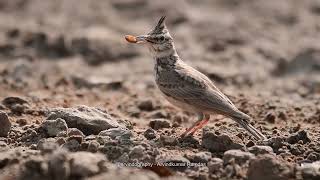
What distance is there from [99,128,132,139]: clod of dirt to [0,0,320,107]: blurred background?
389cm

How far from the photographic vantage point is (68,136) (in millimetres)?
9078

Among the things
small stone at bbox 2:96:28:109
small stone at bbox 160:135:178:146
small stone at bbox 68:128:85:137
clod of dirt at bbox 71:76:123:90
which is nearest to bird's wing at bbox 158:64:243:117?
small stone at bbox 160:135:178:146

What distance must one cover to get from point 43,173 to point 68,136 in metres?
1.57

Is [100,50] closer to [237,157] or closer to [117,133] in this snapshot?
[117,133]

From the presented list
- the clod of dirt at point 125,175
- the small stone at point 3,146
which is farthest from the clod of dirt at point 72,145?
the clod of dirt at point 125,175

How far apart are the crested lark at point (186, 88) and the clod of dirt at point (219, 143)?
1.87 feet

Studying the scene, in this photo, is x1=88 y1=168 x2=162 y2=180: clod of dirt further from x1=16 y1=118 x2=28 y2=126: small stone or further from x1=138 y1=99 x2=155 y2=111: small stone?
x1=138 y1=99 x2=155 y2=111: small stone

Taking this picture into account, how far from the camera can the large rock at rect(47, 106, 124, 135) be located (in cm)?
952

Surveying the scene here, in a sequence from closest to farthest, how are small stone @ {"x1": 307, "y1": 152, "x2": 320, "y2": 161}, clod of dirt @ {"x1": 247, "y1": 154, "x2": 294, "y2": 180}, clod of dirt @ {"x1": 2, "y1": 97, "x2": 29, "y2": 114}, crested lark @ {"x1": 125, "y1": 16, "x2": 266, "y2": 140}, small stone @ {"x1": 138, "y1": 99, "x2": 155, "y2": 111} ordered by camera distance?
clod of dirt @ {"x1": 247, "y1": 154, "x2": 294, "y2": 180} < small stone @ {"x1": 307, "y1": 152, "x2": 320, "y2": 161} < crested lark @ {"x1": 125, "y1": 16, "x2": 266, "y2": 140} < clod of dirt @ {"x1": 2, "y1": 97, "x2": 29, "y2": 114} < small stone @ {"x1": 138, "y1": 99, "x2": 155, "y2": 111}

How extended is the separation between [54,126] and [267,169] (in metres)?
2.57

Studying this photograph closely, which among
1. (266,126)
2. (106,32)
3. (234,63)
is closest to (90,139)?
(266,126)

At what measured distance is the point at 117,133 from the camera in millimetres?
9109

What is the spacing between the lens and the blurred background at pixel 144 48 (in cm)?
1432

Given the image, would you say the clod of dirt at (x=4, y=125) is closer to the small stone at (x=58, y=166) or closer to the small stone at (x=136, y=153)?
the small stone at (x=136, y=153)
